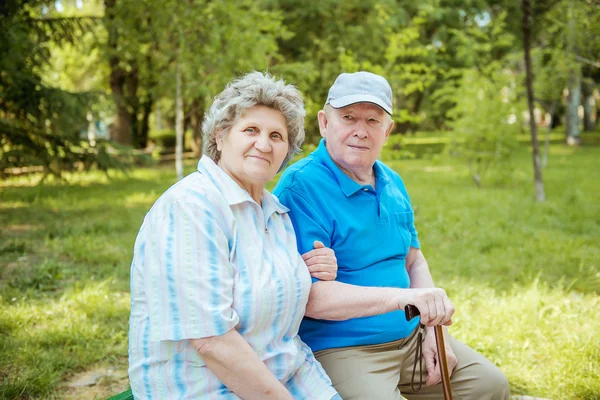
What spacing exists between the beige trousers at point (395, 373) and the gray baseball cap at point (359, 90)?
1028 millimetres

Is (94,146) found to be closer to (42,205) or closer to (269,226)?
(42,205)

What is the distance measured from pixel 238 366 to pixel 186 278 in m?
0.32

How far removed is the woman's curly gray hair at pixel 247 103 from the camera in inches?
77.8

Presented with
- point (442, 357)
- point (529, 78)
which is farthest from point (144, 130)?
point (442, 357)

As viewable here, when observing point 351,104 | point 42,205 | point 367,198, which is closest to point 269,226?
point 367,198

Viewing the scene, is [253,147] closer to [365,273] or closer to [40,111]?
[365,273]

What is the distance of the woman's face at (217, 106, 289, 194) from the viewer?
6.51 feet

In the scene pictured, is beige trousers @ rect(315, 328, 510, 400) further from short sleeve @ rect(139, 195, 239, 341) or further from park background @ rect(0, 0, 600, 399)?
park background @ rect(0, 0, 600, 399)

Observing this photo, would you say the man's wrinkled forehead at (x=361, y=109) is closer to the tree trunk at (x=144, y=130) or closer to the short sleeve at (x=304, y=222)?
the short sleeve at (x=304, y=222)

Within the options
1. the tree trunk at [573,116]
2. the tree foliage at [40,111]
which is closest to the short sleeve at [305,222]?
the tree foliage at [40,111]

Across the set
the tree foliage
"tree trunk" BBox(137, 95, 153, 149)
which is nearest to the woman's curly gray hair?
the tree foliage

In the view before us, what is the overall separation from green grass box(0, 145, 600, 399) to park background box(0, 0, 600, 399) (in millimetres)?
17

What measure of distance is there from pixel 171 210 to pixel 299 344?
2.36 ft

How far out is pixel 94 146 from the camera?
997 centimetres
